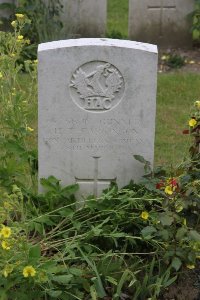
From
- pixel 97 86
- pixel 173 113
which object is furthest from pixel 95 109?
pixel 173 113

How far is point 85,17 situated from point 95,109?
466 cm

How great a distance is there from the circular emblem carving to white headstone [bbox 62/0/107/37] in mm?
4355

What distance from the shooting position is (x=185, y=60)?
8.32 meters

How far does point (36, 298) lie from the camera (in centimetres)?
351

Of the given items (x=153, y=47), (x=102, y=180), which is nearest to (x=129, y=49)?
(x=153, y=47)

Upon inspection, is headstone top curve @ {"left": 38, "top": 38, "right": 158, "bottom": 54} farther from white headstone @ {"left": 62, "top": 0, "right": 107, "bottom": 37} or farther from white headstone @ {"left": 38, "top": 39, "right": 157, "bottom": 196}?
white headstone @ {"left": 62, "top": 0, "right": 107, "bottom": 37}

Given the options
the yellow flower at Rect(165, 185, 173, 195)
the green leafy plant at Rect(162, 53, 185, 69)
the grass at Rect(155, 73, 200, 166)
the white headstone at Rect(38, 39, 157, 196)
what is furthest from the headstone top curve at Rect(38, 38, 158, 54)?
the green leafy plant at Rect(162, 53, 185, 69)

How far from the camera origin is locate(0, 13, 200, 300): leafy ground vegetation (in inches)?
137

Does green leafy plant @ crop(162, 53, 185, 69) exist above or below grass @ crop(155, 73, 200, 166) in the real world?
above

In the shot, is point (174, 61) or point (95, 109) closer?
point (95, 109)

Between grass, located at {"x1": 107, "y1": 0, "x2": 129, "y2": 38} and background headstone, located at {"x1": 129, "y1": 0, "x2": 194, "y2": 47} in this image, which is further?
grass, located at {"x1": 107, "y1": 0, "x2": 129, "y2": 38}

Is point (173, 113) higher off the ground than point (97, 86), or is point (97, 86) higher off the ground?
point (97, 86)

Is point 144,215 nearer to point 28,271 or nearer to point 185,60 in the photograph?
point 28,271

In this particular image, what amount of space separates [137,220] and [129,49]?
0.89 metres
